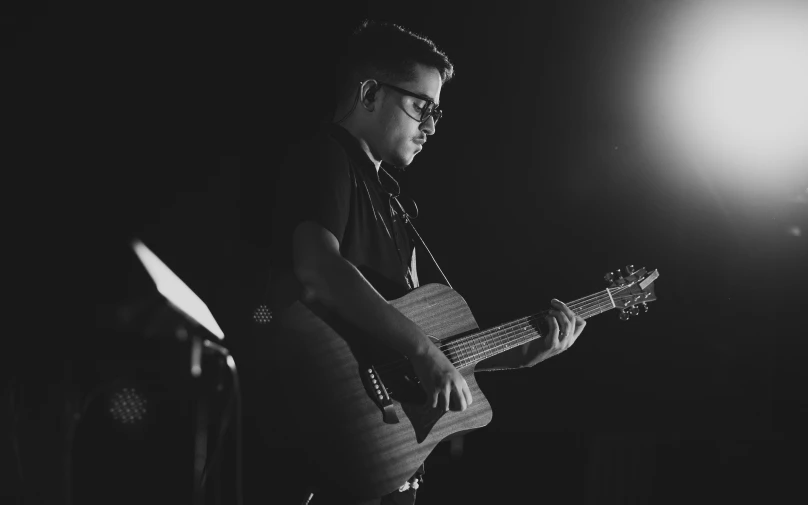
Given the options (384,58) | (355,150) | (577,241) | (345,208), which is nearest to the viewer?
(345,208)

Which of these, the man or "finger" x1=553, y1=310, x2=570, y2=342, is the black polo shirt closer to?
the man

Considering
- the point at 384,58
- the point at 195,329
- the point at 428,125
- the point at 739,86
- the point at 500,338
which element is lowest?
the point at 500,338

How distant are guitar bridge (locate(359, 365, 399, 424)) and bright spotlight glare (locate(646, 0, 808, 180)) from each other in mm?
2437

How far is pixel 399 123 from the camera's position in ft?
7.26

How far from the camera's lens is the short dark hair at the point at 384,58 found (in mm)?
2275

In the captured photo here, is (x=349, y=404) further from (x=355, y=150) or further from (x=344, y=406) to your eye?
(x=355, y=150)

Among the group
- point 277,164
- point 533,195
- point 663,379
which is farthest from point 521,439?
point 277,164

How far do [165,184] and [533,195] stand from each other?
6.37 feet

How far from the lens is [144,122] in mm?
2289

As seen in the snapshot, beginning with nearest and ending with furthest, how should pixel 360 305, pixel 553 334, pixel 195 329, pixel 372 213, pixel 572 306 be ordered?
pixel 195 329 < pixel 360 305 < pixel 372 213 < pixel 553 334 < pixel 572 306

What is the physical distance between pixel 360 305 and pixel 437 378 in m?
0.31

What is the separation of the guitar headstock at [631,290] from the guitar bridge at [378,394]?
4.62 feet

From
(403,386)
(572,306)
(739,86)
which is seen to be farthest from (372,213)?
(739,86)

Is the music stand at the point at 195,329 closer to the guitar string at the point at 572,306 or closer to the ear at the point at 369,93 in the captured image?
the guitar string at the point at 572,306
